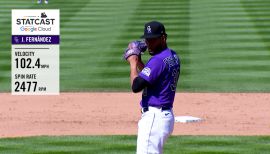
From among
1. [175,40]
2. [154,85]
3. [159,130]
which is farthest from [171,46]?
[159,130]

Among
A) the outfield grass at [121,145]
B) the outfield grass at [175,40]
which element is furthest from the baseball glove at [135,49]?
the outfield grass at [175,40]

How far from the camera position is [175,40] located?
28031mm

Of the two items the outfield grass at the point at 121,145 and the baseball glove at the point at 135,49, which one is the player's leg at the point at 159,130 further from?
the outfield grass at the point at 121,145

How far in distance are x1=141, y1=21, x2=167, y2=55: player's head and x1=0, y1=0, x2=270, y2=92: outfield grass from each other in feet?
38.3

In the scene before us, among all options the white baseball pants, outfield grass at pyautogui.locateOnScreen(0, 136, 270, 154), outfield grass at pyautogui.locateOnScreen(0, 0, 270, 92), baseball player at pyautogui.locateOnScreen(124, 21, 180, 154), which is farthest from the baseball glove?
outfield grass at pyautogui.locateOnScreen(0, 0, 270, 92)

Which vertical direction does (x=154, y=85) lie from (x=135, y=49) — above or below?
below

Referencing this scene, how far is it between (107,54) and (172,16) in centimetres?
850

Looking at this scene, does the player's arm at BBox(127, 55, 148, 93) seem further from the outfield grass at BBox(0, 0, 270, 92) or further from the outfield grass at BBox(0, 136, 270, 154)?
the outfield grass at BBox(0, 0, 270, 92)

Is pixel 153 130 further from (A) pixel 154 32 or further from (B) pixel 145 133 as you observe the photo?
(A) pixel 154 32

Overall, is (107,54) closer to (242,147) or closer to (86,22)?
(86,22)

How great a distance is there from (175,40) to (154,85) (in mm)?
18734

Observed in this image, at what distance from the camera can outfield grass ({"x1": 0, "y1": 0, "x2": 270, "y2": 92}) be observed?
Result: 22344mm

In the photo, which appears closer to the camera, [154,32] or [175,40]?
[154,32]

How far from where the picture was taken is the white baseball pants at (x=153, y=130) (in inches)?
364
